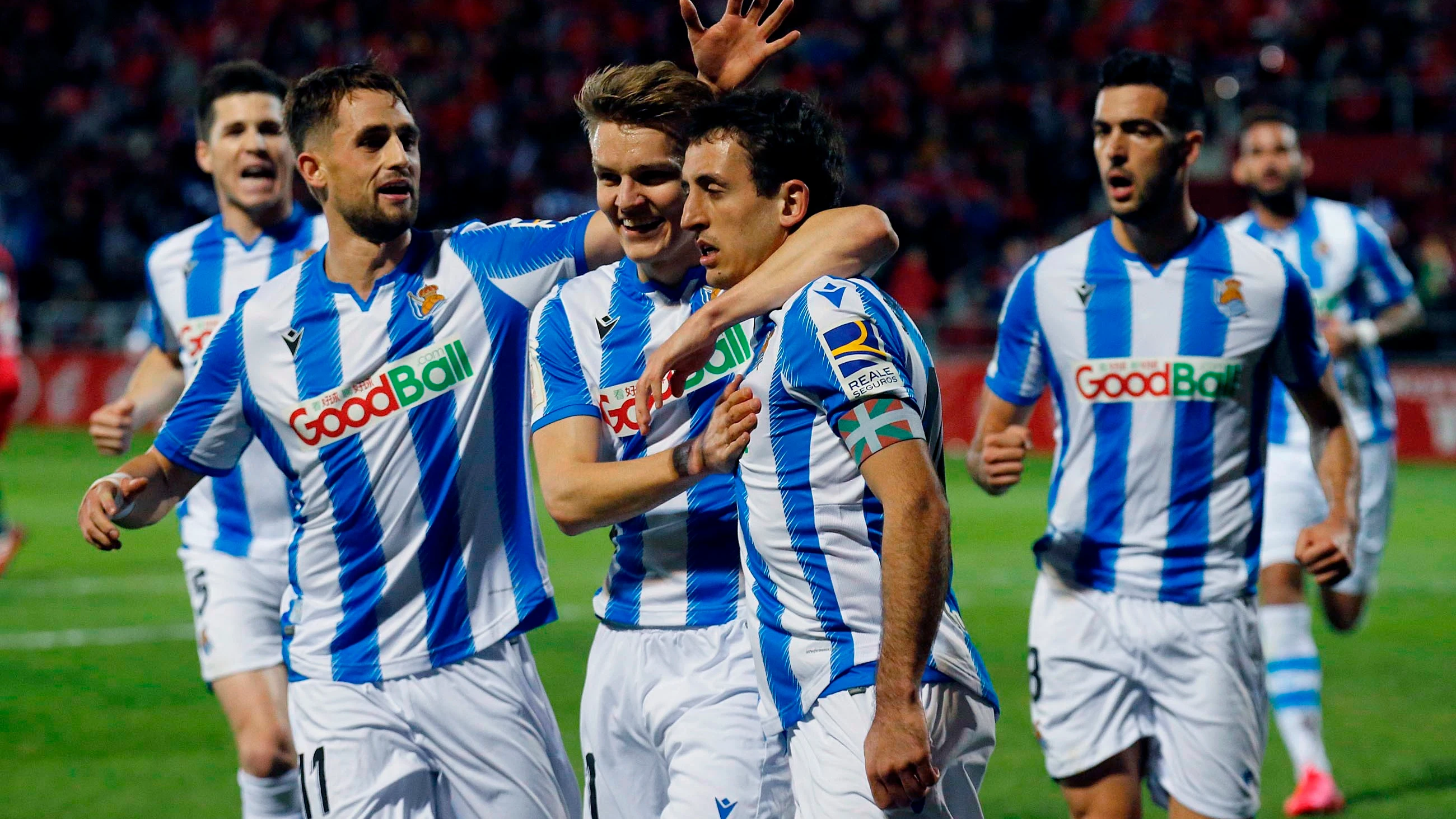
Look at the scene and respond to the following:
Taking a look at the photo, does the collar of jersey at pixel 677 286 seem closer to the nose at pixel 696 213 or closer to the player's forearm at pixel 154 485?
the nose at pixel 696 213

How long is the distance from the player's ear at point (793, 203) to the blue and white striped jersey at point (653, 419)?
0.52 m

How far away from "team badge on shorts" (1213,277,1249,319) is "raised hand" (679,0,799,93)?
1444 mm

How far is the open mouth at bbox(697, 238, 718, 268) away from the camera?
3.44 metres

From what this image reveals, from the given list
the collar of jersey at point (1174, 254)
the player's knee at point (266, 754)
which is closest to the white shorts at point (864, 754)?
the collar of jersey at point (1174, 254)

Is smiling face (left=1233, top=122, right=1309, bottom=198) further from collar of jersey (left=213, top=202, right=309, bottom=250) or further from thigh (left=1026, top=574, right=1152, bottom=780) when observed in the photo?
collar of jersey (left=213, top=202, right=309, bottom=250)

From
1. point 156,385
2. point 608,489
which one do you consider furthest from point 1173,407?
point 156,385

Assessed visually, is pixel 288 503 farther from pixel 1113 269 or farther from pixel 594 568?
pixel 594 568

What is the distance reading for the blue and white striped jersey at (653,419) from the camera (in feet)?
12.9

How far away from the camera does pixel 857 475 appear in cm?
324

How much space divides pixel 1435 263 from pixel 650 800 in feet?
56.1

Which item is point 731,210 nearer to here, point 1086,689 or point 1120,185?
point 1120,185

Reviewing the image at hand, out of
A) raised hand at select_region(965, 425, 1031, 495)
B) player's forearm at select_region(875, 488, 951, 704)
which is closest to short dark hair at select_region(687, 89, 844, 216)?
player's forearm at select_region(875, 488, 951, 704)

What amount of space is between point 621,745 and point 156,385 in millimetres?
2869

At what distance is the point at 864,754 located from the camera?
3162mm
